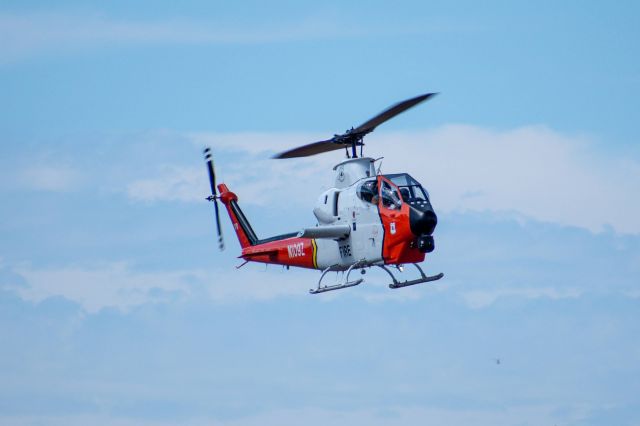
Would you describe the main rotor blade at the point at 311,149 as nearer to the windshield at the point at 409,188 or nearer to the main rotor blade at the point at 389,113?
the main rotor blade at the point at 389,113

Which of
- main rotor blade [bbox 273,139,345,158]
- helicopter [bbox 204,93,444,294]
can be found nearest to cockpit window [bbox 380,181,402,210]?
helicopter [bbox 204,93,444,294]

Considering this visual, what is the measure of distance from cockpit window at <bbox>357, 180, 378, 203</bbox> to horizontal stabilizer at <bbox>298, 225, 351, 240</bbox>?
164 centimetres

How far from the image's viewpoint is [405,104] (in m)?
56.3

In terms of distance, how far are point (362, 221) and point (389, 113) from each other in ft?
15.7

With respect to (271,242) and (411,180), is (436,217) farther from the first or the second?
(271,242)

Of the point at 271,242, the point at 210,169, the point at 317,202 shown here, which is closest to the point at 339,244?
the point at 317,202

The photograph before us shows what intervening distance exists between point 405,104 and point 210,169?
53.0 feet

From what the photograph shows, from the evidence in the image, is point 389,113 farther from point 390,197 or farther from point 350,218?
point 350,218

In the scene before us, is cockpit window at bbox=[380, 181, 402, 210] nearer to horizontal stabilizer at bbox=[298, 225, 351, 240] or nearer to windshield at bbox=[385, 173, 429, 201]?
windshield at bbox=[385, 173, 429, 201]

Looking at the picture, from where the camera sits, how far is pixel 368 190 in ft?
191

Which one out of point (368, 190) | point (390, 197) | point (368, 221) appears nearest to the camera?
point (390, 197)

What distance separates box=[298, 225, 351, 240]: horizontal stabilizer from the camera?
2338 inches

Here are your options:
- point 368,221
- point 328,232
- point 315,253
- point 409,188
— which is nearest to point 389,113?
point 409,188

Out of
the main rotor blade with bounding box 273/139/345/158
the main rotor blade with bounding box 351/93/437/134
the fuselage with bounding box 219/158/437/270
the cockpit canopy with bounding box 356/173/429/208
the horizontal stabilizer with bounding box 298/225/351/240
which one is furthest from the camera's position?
the main rotor blade with bounding box 273/139/345/158
